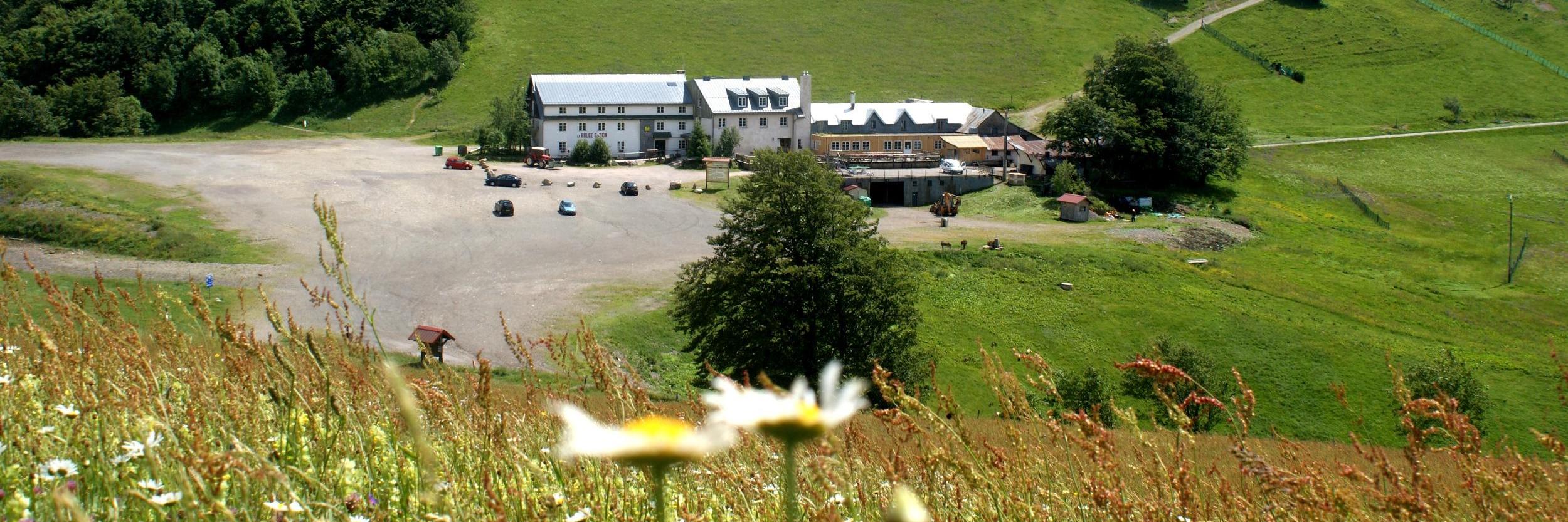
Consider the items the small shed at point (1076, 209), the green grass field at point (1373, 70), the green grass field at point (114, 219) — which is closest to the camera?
the green grass field at point (114, 219)

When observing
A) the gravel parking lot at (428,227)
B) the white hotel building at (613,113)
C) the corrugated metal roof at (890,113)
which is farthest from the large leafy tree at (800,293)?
the corrugated metal roof at (890,113)

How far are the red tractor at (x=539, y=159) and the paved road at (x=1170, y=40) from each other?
36.1 meters

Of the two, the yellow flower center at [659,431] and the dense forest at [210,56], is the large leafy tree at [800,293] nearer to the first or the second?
the yellow flower center at [659,431]

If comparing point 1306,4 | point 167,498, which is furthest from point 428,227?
point 1306,4

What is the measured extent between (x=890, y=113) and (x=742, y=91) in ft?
34.7

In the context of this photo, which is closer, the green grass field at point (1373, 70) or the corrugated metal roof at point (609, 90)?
the corrugated metal roof at point (609, 90)

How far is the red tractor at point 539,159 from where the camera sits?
225 feet

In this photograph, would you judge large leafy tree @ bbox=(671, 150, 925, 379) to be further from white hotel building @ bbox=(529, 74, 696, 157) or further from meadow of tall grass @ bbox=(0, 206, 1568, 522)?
white hotel building @ bbox=(529, 74, 696, 157)

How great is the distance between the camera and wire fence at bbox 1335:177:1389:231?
66.9 meters

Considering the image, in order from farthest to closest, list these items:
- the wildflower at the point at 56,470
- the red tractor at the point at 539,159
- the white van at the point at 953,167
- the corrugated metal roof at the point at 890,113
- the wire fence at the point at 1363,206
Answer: the corrugated metal roof at the point at 890,113 < the white van at the point at 953,167 < the red tractor at the point at 539,159 < the wire fence at the point at 1363,206 < the wildflower at the point at 56,470

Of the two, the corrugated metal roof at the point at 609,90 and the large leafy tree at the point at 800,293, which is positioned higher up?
the corrugated metal roof at the point at 609,90

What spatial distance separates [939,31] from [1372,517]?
108 m

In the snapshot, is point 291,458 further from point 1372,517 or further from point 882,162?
point 882,162

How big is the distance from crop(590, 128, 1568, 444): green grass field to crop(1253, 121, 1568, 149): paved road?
1158cm
